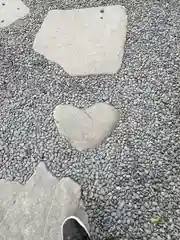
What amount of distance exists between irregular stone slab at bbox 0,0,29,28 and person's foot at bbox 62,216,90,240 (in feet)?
4.74

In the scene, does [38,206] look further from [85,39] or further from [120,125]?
[85,39]

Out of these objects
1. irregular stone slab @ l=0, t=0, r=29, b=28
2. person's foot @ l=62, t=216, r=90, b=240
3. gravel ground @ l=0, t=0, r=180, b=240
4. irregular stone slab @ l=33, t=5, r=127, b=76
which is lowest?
person's foot @ l=62, t=216, r=90, b=240

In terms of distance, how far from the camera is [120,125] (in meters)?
1.64

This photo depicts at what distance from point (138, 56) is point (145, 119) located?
444 mm

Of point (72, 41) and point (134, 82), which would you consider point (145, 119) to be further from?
point (72, 41)

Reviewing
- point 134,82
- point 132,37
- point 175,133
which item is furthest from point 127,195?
point 132,37

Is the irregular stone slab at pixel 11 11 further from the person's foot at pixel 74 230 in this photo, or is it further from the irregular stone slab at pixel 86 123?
the person's foot at pixel 74 230

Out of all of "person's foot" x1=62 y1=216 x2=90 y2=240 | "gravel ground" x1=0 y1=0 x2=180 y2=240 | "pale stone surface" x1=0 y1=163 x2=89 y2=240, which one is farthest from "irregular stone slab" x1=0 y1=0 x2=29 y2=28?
"person's foot" x1=62 y1=216 x2=90 y2=240

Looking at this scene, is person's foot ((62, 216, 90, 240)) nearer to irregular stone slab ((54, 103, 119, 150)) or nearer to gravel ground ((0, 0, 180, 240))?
gravel ground ((0, 0, 180, 240))

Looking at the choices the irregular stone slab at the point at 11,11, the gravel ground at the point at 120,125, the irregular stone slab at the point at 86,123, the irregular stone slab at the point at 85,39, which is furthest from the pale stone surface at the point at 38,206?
the irregular stone slab at the point at 11,11

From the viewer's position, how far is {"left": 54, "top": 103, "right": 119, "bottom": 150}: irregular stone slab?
1.60 m

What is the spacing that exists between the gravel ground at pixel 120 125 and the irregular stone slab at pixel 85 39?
0.05 metres

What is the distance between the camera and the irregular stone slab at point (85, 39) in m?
1.92

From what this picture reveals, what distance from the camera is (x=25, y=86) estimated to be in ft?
6.13
